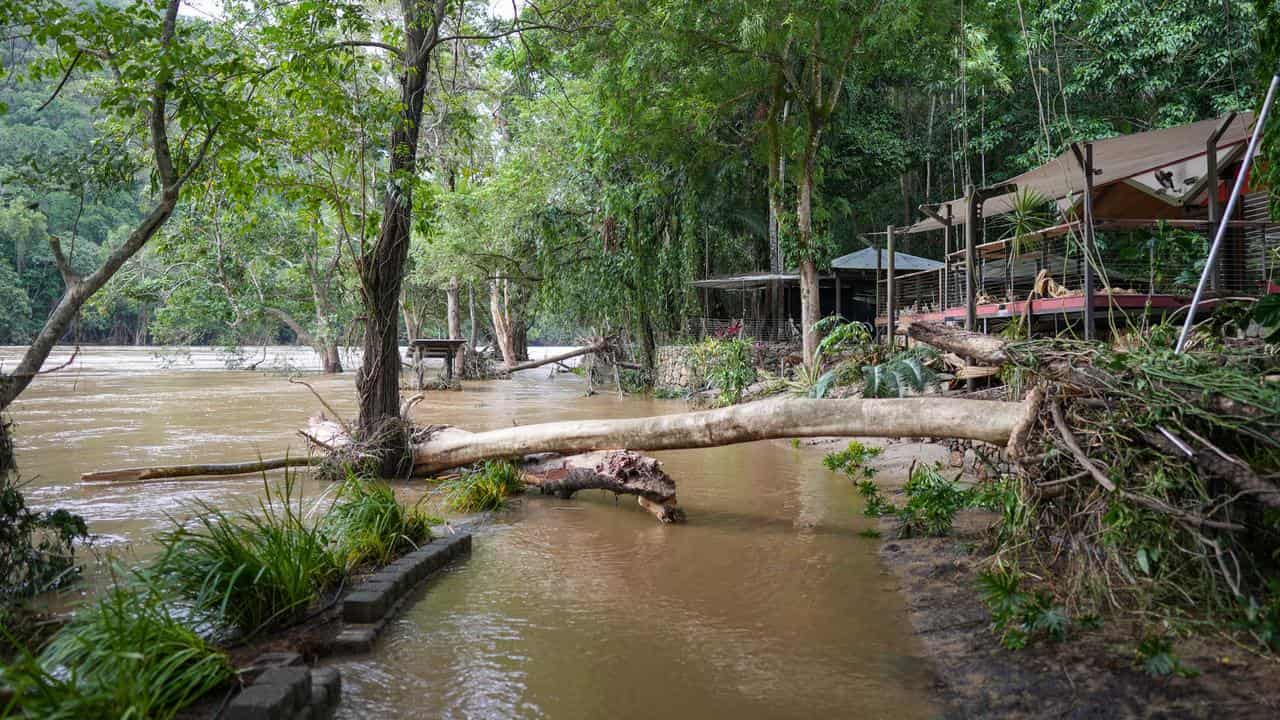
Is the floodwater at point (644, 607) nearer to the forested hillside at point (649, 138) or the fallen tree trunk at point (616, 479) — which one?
the fallen tree trunk at point (616, 479)

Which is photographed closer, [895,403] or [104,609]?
[104,609]

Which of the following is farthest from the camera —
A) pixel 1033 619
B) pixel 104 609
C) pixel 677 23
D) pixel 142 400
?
pixel 142 400

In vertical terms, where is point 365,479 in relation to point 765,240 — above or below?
below

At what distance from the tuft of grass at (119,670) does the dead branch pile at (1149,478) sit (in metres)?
3.53

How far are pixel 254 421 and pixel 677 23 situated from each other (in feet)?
32.1

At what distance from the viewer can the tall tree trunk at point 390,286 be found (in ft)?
25.2

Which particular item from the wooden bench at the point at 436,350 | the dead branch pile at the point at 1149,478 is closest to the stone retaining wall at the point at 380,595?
the dead branch pile at the point at 1149,478

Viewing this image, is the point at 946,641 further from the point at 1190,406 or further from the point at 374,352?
the point at 374,352

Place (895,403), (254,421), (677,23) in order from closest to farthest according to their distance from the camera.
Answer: (895,403), (677,23), (254,421)

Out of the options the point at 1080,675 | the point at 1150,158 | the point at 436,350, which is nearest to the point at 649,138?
the point at 1150,158

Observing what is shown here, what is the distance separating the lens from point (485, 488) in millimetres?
6754

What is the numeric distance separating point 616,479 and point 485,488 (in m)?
1.26

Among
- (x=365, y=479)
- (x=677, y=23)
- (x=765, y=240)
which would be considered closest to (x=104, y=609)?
(x=365, y=479)

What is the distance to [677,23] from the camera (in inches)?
462
